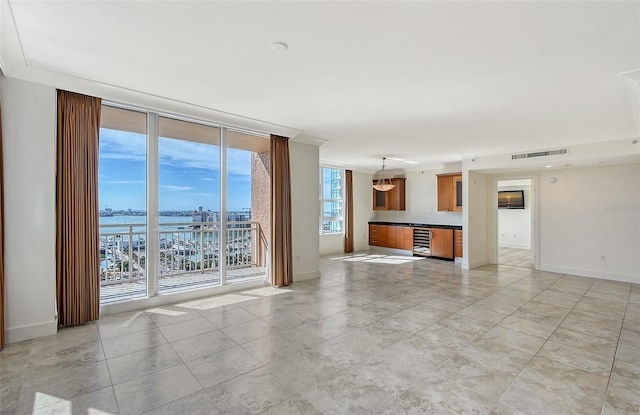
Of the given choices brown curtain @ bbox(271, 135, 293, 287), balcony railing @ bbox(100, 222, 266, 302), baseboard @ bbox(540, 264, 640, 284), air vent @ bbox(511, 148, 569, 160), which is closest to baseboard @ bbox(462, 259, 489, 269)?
baseboard @ bbox(540, 264, 640, 284)

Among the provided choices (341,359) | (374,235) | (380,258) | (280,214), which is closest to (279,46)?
(341,359)

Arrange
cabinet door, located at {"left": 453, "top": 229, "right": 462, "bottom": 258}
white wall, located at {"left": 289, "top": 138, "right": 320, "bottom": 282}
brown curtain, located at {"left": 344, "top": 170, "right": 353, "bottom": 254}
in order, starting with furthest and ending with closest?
1. brown curtain, located at {"left": 344, "top": 170, "right": 353, "bottom": 254}
2. cabinet door, located at {"left": 453, "top": 229, "right": 462, "bottom": 258}
3. white wall, located at {"left": 289, "top": 138, "right": 320, "bottom": 282}

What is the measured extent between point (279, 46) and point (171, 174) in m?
2.92

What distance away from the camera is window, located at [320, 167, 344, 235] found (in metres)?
8.91

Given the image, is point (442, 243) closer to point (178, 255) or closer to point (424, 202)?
point (424, 202)

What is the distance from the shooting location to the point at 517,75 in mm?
2877

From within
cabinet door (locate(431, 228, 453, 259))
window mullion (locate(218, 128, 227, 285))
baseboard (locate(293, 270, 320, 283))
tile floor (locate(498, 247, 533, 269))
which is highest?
window mullion (locate(218, 128, 227, 285))

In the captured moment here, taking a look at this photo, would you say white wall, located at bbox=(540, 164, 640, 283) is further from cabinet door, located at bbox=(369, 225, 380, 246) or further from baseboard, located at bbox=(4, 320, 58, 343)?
baseboard, located at bbox=(4, 320, 58, 343)

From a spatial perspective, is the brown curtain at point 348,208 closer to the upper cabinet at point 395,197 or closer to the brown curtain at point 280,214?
the upper cabinet at point 395,197

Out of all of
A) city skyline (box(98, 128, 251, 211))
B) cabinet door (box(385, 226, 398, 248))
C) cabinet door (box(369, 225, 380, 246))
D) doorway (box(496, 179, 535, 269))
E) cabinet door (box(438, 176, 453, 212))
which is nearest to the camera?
city skyline (box(98, 128, 251, 211))

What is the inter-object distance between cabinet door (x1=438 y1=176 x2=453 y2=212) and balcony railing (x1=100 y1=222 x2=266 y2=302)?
5.32 metres

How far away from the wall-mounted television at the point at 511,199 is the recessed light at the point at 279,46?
1082 centimetres

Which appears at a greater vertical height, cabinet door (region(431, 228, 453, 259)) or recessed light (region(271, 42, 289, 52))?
recessed light (region(271, 42, 289, 52))

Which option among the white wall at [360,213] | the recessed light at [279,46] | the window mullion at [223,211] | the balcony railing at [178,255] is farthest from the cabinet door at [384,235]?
the recessed light at [279,46]
